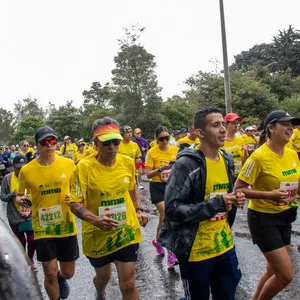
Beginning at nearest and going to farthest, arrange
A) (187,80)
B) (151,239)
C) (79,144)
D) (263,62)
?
(151,239) → (79,144) → (187,80) → (263,62)

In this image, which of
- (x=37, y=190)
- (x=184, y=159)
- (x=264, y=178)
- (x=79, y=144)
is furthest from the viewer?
(x=79, y=144)

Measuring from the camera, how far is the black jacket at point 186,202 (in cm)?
306

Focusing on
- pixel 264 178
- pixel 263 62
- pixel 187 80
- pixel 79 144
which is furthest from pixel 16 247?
pixel 263 62

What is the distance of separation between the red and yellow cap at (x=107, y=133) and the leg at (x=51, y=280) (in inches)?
58.0

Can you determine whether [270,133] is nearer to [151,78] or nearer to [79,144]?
[79,144]

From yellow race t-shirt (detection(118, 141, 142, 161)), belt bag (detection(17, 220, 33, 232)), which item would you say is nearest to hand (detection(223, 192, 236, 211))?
belt bag (detection(17, 220, 33, 232))

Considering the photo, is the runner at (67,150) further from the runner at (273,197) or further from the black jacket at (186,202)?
→ the black jacket at (186,202)

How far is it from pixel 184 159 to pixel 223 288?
106 centimetres

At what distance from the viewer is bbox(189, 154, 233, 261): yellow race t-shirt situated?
3158mm

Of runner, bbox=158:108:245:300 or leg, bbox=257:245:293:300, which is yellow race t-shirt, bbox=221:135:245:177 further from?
runner, bbox=158:108:245:300

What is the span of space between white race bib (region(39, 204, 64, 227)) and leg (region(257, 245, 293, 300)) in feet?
7.10

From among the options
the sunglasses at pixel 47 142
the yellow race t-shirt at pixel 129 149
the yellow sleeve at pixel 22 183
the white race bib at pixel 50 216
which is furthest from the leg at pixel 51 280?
the yellow race t-shirt at pixel 129 149

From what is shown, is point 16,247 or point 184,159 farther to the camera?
point 184,159

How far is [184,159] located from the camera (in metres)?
3.19
